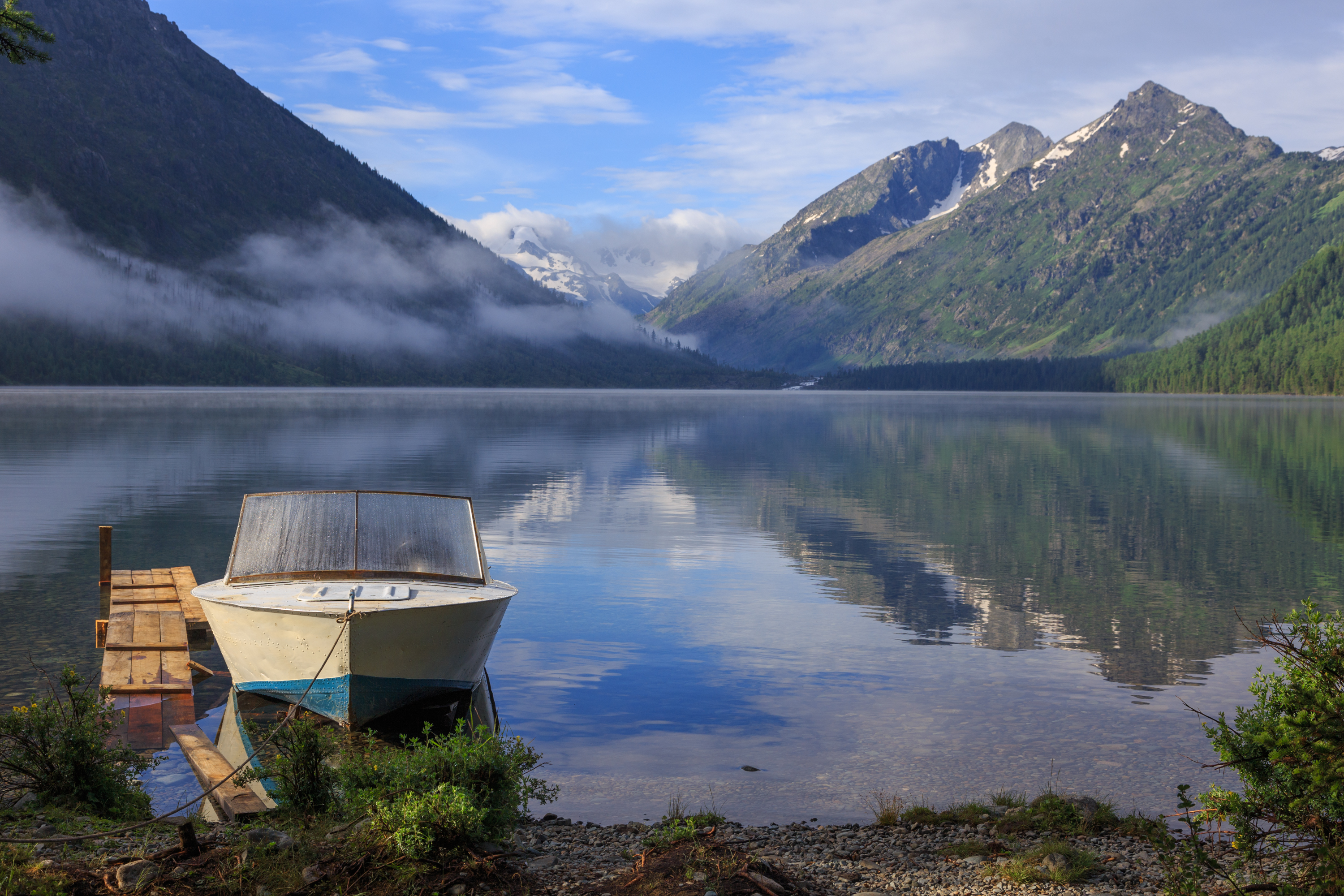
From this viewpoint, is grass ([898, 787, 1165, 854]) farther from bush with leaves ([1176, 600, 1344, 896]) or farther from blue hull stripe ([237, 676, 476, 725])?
blue hull stripe ([237, 676, 476, 725])

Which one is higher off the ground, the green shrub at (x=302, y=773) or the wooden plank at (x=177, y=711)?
the green shrub at (x=302, y=773)

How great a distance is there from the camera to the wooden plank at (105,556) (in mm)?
28812

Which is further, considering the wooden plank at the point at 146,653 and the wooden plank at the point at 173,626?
the wooden plank at the point at 173,626

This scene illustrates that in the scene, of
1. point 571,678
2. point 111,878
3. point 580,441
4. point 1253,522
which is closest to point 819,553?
point 571,678

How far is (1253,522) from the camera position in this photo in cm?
4522

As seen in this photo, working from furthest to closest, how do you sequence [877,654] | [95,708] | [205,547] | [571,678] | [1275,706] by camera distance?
1. [205,547]
2. [877,654]
3. [571,678]
4. [95,708]
5. [1275,706]

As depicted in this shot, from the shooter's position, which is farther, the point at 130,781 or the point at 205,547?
the point at 205,547

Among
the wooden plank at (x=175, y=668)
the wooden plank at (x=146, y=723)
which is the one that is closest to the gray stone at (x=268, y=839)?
the wooden plank at (x=146, y=723)

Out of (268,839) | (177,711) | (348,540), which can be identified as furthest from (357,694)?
(177,711)

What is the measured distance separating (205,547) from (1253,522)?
42.6 meters

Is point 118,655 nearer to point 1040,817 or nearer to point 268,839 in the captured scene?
point 268,839

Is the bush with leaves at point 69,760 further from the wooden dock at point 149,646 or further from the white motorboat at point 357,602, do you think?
the white motorboat at point 357,602

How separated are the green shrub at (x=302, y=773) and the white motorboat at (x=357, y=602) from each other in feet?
9.78

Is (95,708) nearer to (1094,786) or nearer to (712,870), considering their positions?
(712,870)
